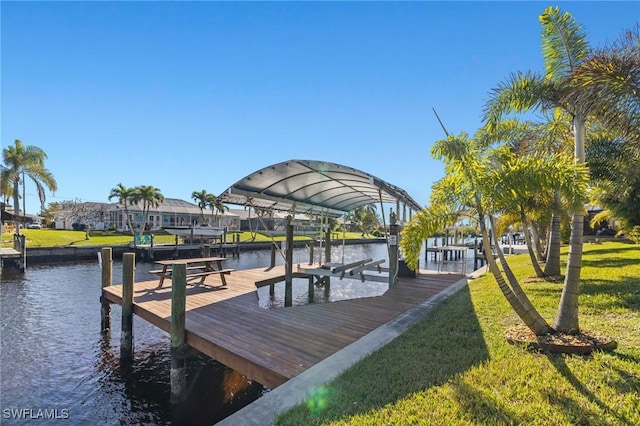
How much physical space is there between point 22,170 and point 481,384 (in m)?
43.4

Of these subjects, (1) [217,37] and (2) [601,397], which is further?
(1) [217,37]

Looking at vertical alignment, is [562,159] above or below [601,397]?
above

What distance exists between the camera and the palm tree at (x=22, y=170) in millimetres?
33000

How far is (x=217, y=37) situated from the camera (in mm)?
11234

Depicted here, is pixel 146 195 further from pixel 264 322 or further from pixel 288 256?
pixel 264 322

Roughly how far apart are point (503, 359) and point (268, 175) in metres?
8.02

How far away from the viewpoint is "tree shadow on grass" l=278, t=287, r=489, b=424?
Answer: 3.69 meters

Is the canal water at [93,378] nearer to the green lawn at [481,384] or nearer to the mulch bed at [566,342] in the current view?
the green lawn at [481,384]

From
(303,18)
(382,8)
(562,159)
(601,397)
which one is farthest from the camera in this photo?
(303,18)

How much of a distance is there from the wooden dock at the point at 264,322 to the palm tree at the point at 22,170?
32309 millimetres

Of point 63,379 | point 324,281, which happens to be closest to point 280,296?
point 324,281

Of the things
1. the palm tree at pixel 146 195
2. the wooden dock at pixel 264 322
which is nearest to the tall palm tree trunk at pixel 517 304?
the wooden dock at pixel 264 322

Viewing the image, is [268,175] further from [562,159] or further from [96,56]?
[562,159]

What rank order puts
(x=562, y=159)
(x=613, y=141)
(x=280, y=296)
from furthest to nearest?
(x=280, y=296) → (x=613, y=141) → (x=562, y=159)
